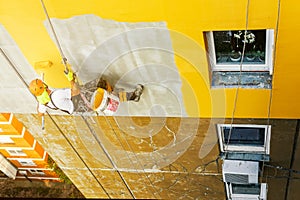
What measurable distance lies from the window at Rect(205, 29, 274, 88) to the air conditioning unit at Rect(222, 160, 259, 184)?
1812mm

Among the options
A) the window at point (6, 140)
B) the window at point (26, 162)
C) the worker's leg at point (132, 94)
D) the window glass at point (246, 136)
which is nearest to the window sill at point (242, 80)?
the worker's leg at point (132, 94)

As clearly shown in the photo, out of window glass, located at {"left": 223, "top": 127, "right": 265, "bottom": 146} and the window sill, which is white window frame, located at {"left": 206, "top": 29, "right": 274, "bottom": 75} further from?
window glass, located at {"left": 223, "top": 127, "right": 265, "bottom": 146}

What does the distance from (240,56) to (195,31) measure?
811 mm

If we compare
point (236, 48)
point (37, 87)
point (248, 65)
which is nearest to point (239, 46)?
point (236, 48)

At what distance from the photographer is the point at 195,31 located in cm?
476

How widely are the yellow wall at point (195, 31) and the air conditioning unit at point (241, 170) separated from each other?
123 centimetres

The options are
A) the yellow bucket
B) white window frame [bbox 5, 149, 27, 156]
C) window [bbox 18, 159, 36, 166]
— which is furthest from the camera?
window [bbox 18, 159, 36, 166]

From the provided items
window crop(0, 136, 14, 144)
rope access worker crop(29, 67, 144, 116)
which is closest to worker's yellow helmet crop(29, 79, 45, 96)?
rope access worker crop(29, 67, 144, 116)

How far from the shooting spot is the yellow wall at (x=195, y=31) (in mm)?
4445

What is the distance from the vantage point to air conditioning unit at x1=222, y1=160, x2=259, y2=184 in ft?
22.5

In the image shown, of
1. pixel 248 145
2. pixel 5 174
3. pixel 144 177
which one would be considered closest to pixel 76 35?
pixel 248 145

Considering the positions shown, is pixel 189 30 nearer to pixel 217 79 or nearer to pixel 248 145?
pixel 217 79

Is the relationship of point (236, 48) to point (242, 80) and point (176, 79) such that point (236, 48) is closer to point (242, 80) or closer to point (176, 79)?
point (242, 80)

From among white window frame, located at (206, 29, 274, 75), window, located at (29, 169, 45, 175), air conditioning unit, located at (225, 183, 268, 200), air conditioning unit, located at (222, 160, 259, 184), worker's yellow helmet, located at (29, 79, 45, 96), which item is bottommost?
window, located at (29, 169, 45, 175)
